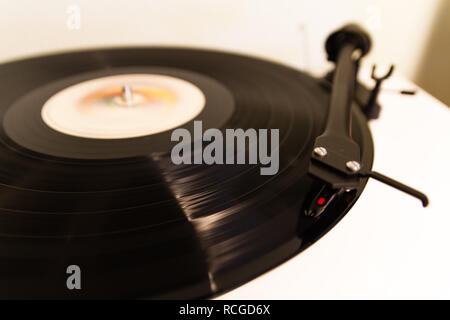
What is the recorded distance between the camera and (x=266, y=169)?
1.51ft

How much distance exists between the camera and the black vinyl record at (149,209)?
33 centimetres

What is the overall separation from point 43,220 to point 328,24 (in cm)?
95

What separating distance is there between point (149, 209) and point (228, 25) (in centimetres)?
75

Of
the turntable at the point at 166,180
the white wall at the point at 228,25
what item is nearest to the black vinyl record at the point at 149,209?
the turntable at the point at 166,180

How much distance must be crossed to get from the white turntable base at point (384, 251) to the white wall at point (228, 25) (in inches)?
24.4

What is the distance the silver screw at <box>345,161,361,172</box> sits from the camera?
0.36 meters

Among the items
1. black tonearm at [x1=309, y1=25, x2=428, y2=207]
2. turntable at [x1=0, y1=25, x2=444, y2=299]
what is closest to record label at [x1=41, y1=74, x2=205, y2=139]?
turntable at [x1=0, y1=25, x2=444, y2=299]

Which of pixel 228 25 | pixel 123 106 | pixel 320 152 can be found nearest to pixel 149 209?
pixel 320 152

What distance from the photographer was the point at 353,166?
36cm

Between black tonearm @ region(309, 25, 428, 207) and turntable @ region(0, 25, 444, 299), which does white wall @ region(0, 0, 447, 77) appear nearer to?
turntable @ region(0, 25, 444, 299)

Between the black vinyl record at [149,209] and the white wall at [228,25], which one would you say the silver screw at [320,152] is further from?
the white wall at [228,25]

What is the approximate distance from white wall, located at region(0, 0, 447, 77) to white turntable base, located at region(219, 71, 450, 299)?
619 millimetres

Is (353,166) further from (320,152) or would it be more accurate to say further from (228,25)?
(228,25)

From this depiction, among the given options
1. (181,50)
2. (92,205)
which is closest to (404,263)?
(92,205)
